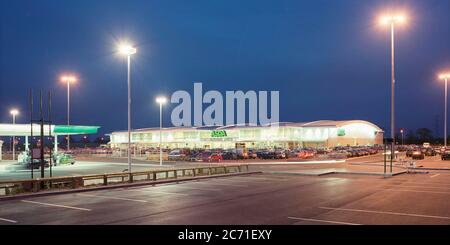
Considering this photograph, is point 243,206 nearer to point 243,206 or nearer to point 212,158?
point 243,206

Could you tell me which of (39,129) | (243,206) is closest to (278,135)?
(39,129)

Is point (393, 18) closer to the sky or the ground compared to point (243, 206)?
closer to the sky

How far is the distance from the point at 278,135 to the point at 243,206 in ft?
322

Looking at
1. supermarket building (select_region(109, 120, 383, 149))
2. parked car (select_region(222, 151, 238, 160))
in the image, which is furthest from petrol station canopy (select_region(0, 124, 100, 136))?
supermarket building (select_region(109, 120, 383, 149))

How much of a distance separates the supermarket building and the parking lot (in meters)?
78.6

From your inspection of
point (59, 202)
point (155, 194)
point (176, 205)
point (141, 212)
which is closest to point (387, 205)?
point (176, 205)

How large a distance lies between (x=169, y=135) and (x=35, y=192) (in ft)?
379

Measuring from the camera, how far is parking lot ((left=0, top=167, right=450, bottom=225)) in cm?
1278

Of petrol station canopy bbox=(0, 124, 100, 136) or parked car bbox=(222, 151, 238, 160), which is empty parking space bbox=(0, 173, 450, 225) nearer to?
petrol station canopy bbox=(0, 124, 100, 136)

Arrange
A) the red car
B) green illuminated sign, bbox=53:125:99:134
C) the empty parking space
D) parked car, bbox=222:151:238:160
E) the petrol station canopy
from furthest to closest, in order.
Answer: parked car, bbox=222:151:238:160 < the red car < green illuminated sign, bbox=53:125:99:134 < the petrol station canopy < the empty parking space

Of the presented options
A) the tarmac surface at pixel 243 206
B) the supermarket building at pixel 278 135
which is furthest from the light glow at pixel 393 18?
the supermarket building at pixel 278 135

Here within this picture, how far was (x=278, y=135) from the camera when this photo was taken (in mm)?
112875

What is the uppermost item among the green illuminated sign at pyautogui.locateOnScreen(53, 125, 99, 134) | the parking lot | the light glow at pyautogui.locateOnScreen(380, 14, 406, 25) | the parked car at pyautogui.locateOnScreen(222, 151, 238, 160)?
the light glow at pyautogui.locateOnScreen(380, 14, 406, 25)

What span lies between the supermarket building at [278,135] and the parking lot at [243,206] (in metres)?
78.6
